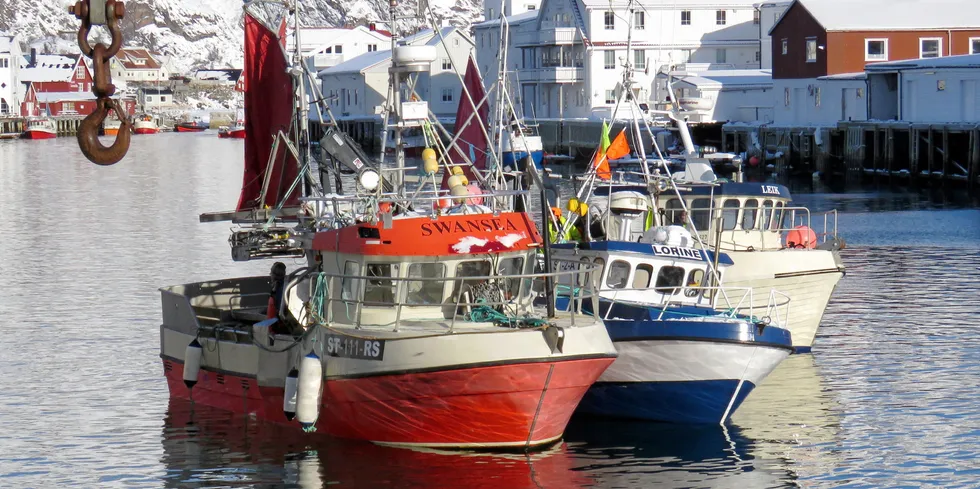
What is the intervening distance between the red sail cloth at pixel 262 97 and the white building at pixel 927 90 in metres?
38.1

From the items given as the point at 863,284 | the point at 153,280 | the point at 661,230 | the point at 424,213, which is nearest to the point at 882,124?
the point at 863,284

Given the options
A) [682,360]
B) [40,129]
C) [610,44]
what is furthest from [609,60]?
[682,360]

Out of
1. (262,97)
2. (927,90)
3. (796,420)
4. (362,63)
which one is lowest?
(796,420)

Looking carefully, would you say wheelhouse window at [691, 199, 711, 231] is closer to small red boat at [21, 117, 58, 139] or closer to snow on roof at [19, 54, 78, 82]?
small red boat at [21, 117, 58, 139]

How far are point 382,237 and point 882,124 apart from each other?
51.6 meters

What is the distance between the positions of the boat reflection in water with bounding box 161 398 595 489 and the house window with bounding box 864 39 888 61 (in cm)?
6046

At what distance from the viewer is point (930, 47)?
75000 mm

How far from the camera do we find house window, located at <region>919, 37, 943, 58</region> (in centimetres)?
7469

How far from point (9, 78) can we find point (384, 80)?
57.0 m

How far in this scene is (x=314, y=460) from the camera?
17.8 metres

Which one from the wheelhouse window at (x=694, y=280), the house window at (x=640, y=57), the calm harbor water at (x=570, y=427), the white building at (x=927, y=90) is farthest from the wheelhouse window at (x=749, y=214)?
the house window at (x=640, y=57)

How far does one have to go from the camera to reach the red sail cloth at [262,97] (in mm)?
29297

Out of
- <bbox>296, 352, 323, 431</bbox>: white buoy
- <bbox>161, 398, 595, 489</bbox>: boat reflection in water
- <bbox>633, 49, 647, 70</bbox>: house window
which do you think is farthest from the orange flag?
<bbox>633, 49, 647, 70</bbox>: house window

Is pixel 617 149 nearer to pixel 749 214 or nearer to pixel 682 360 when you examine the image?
pixel 749 214
